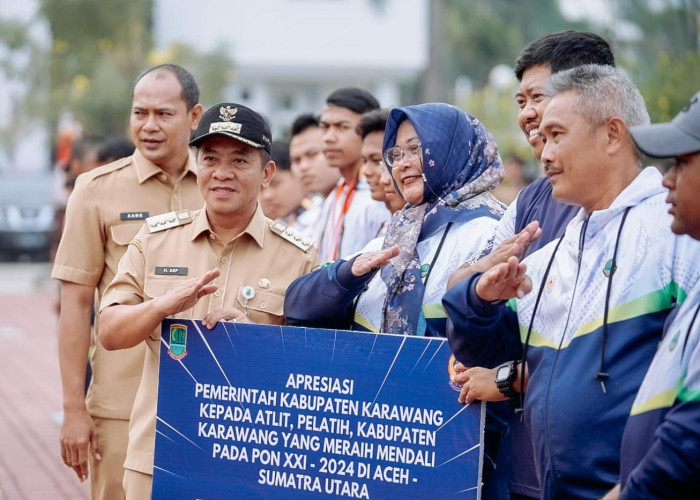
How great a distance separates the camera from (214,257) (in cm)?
446

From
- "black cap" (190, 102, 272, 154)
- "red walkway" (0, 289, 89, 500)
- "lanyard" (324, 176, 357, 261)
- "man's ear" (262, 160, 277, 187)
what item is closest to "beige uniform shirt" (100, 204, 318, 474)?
"man's ear" (262, 160, 277, 187)

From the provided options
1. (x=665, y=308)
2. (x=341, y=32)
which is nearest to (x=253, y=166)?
(x=665, y=308)

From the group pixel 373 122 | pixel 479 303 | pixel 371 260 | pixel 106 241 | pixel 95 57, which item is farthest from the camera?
pixel 95 57

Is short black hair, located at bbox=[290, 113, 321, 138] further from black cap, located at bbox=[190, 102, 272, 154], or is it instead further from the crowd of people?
black cap, located at bbox=[190, 102, 272, 154]

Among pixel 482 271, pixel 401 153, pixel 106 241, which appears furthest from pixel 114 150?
pixel 482 271

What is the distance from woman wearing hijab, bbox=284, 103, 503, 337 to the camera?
4.06 m

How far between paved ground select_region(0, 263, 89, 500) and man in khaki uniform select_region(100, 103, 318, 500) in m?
3.37

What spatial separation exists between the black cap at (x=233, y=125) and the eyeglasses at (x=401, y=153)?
491 mm

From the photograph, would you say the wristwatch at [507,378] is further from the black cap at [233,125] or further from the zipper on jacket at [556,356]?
the black cap at [233,125]

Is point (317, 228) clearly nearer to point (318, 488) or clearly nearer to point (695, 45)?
point (318, 488)

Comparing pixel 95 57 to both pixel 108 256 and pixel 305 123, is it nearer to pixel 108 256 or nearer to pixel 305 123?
pixel 305 123

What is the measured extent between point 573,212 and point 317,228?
360 centimetres

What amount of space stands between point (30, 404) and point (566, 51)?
7655mm

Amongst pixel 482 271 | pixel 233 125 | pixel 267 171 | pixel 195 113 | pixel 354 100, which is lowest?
pixel 482 271
